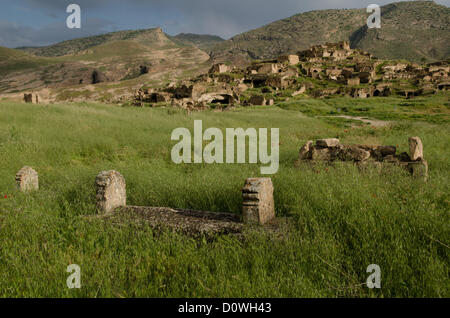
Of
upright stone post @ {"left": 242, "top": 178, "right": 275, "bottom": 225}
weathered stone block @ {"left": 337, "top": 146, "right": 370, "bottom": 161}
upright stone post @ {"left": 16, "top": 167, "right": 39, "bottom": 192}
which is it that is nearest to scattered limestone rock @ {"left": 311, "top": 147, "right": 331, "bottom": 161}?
weathered stone block @ {"left": 337, "top": 146, "right": 370, "bottom": 161}

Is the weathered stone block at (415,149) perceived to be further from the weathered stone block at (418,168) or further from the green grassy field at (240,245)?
the green grassy field at (240,245)

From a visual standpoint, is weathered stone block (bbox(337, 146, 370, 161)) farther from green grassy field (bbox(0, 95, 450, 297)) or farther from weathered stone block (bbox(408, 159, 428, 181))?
green grassy field (bbox(0, 95, 450, 297))

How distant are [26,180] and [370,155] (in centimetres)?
876

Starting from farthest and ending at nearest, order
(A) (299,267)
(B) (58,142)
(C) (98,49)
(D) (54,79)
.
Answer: (C) (98,49), (D) (54,79), (B) (58,142), (A) (299,267)

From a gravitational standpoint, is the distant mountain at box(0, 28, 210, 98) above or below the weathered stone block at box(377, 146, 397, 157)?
above

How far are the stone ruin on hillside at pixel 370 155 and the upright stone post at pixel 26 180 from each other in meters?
6.98

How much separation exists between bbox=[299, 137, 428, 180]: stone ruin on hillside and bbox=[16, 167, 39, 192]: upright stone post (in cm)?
698

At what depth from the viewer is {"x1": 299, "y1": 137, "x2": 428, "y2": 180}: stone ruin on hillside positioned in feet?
22.3

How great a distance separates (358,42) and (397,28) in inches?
923

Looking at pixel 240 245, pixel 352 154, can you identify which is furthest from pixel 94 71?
pixel 240 245

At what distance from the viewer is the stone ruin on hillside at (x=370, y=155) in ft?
22.3

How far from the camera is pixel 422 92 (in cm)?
4425
